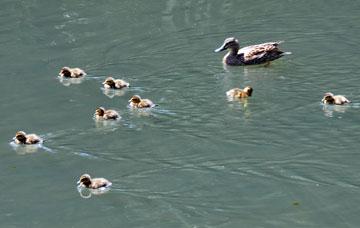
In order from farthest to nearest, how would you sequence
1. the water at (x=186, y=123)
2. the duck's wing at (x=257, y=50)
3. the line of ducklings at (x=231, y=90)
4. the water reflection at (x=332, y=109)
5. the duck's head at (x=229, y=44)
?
1. the duck's head at (x=229, y=44)
2. the duck's wing at (x=257, y=50)
3. the water reflection at (x=332, y=109)
4. the line of ducklings at (x=231, y=90)
5. the water at (x=186, y=123)

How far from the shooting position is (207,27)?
16281 millimetres

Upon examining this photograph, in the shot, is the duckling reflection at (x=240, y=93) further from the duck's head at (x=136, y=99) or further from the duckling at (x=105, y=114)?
the duckling at (x=105, y=114)

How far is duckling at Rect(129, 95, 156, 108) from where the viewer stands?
38.3 feet

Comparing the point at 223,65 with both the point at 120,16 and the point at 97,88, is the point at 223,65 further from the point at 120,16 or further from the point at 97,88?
the point at 120,16

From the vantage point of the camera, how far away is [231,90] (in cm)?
1214

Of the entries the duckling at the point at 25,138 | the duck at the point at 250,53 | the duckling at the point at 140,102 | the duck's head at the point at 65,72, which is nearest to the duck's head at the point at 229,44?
the duck at the point at 250,53

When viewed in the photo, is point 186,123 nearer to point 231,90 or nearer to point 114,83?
point 231,90

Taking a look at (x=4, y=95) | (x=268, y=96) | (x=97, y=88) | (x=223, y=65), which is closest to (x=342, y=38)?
(x=223, y=65)

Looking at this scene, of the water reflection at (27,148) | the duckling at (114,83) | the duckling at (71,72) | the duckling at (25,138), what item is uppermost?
the duckling at (71,72)

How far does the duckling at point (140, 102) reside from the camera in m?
11.7

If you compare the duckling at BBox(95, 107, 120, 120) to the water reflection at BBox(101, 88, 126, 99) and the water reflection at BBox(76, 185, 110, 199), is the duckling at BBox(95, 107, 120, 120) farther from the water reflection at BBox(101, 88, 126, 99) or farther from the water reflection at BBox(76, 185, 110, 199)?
the water reflection at BBox(76, 185, 110, 199)

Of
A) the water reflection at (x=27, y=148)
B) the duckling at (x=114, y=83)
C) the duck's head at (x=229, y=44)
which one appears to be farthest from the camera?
the duck's head at (x=229, y=44)

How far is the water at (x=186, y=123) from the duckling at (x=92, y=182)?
0.16 meters

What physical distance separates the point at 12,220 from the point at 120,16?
362 inches
